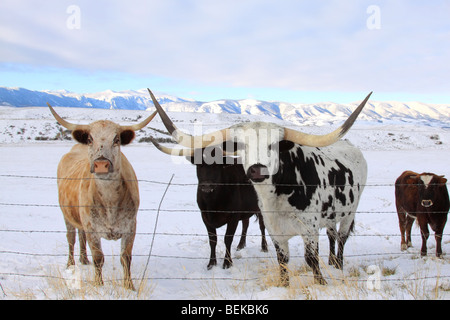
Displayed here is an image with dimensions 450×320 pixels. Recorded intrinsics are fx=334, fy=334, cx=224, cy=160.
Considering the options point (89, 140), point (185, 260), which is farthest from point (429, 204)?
point (89, 140)

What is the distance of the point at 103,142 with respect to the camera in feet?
11.7

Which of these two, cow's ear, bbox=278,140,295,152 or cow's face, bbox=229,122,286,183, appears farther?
cow's ear, bbox=278,140,295,152

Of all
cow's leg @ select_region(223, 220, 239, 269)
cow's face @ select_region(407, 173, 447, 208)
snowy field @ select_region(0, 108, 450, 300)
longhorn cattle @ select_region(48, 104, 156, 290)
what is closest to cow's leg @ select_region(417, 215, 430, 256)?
snowy field @ select_region(0, 108, 450, 300)

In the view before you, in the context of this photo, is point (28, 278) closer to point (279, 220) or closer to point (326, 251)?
point (279, 220)

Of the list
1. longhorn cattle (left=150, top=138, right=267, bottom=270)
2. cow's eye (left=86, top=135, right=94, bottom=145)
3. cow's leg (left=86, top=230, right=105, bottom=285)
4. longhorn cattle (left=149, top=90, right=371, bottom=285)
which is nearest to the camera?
longhorn cattle (left=149, top=90, right=371, bottom=285)

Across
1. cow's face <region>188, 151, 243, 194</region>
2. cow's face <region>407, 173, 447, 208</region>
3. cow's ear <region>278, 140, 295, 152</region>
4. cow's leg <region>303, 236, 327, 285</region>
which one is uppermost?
cow's ear <region>278, 140, 295, 152</region>

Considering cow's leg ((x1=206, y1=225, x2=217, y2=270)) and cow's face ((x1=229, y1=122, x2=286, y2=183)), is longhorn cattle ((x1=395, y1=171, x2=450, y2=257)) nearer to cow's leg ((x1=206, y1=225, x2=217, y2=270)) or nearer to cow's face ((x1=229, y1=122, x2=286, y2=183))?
cow's face ((x1=229, y1=122, x2=286, y2=183))

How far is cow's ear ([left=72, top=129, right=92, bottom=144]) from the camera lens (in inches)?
144

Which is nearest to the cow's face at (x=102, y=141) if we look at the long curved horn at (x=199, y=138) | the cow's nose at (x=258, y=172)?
the long curved horn at (x=199, y=138)

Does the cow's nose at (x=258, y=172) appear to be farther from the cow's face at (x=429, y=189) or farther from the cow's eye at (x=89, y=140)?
the cow's face at (x=429, y=189)

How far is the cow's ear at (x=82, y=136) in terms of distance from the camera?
3.65m

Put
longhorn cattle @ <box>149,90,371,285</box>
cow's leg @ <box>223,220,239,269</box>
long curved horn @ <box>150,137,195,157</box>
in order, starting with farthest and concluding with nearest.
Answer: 1. cow's leg @ <box>223,220,239,269</box>
2. long curved horn @ <box>150,137,195,157</box>
3. longhorn cattle @ <box>149,90,371,285</box>

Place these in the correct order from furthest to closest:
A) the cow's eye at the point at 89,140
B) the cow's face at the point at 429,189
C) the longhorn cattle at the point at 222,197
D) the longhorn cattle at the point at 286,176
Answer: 1. the cow's face at the point at 429,189
2. the longhorn cattle at the point at 222,197
3. the cow's eye at the point at 89,140
4. the longhorn cattle at the point at 286,176

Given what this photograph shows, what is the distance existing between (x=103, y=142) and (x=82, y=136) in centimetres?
33
